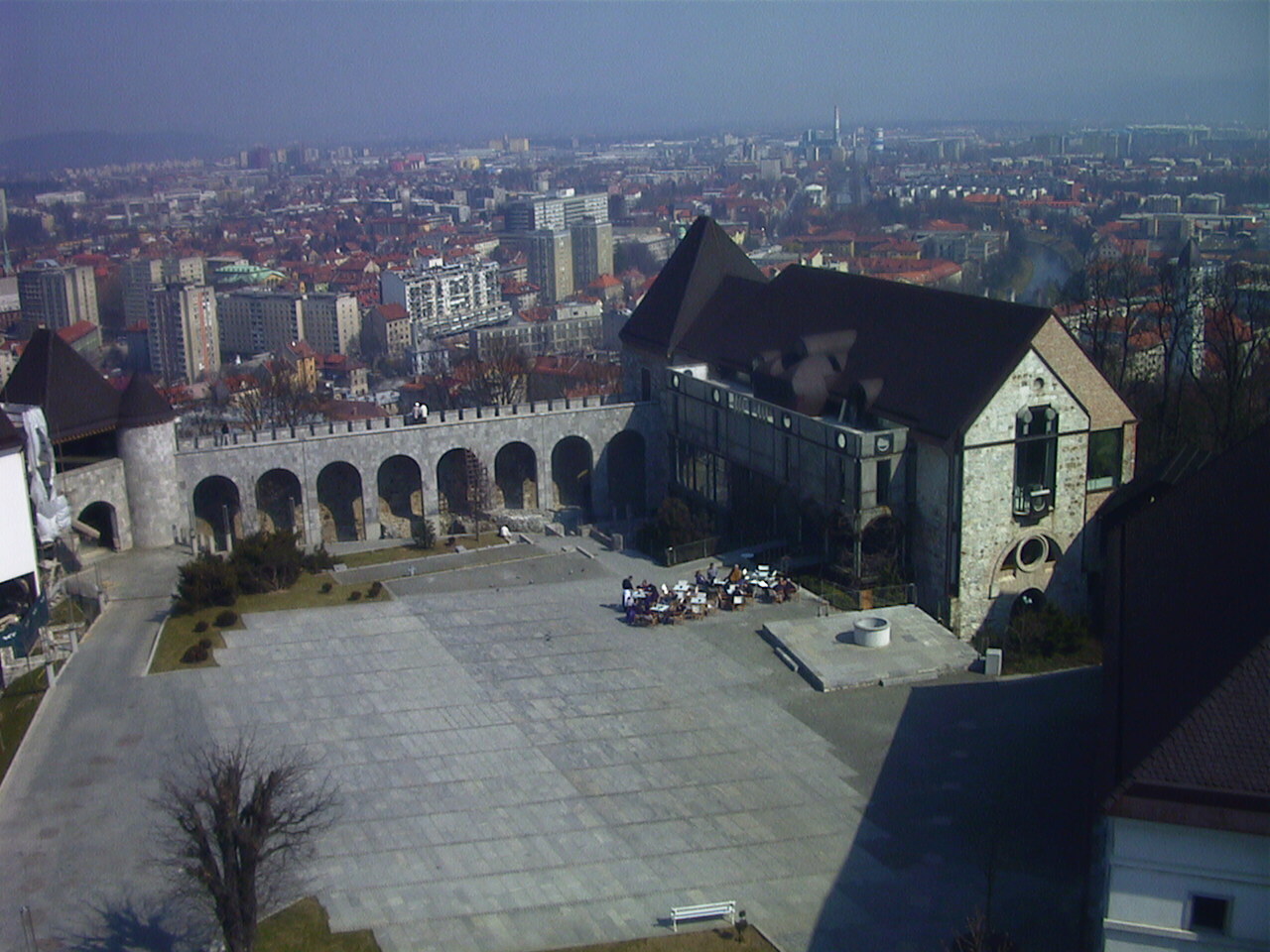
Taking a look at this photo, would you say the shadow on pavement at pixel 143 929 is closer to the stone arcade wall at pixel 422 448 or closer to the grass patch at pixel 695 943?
the grass patch at pixel 695 943

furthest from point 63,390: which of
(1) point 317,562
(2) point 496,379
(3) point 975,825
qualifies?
(3) point 975,825

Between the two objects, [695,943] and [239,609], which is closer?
[695,943]

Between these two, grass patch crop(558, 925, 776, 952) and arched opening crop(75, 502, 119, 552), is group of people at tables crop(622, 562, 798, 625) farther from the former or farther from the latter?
arched opening crop(75, 502, 119, 552)

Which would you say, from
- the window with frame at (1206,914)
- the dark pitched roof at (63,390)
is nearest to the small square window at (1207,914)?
the window with frame at (1206,914)

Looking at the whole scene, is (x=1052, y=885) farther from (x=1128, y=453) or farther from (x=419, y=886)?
(x=1128, y=453)

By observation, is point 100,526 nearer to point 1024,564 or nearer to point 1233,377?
point 1024,564

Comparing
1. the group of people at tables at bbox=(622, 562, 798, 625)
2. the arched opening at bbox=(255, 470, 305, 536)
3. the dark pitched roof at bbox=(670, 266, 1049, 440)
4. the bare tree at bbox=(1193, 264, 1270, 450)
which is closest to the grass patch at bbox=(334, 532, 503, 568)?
the arched opening at bbox=(255, 470, 305, 536)

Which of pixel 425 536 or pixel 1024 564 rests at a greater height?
pixel 1024 564
